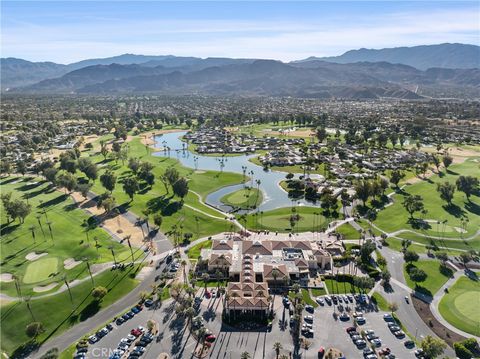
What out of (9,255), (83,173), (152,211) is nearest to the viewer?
(9,255)

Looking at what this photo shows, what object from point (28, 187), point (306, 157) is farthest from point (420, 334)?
point (28, 187)

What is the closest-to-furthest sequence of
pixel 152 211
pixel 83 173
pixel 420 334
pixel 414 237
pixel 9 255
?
pixel 420 334
pixel 9 255
pixel 414 237
pixel 152 211
pixel 83 173

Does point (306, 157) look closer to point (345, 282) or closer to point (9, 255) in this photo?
point (345, 282)

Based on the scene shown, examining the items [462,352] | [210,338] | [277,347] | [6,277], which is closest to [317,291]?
[277,347]

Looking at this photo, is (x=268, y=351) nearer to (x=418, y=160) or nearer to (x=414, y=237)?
(x=414, y=237)

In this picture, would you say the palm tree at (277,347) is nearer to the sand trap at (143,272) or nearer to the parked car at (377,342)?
the parked car at (377,342)

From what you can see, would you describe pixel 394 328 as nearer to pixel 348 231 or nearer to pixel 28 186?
pixel 348 231

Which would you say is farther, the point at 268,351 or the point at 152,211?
the point at 152,211
